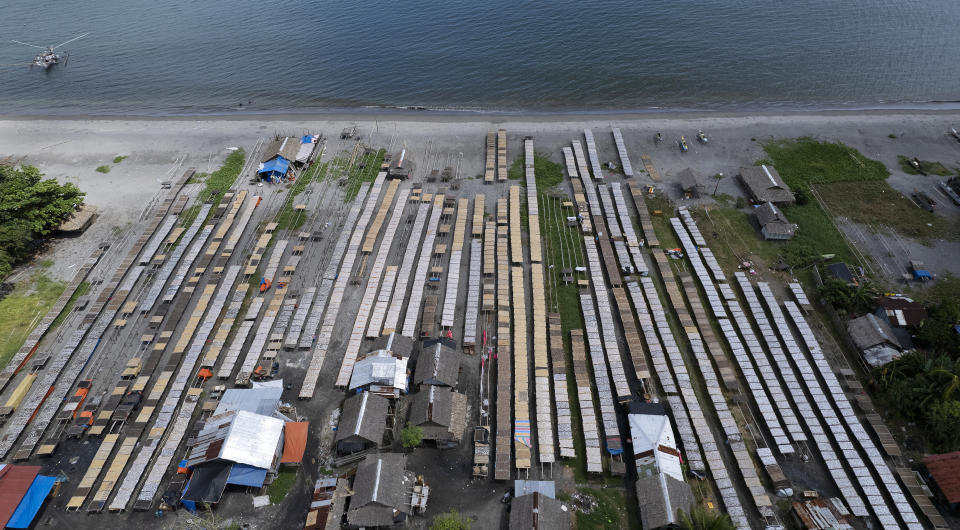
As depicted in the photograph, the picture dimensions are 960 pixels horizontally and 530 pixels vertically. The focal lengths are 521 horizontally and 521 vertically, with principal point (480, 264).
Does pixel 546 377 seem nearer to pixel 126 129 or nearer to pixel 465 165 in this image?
pixel 465 165

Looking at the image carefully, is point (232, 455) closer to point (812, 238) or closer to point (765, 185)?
point (812, 238)

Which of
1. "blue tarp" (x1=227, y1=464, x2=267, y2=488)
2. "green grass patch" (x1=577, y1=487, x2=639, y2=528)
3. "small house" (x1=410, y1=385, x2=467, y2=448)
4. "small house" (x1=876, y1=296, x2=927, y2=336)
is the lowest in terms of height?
"green grass patch" (x1=577, y1=487, x2=639, y2=528)

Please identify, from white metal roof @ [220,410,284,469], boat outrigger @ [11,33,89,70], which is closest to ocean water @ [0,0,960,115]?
boat outrigger @ [11,33,89,70]

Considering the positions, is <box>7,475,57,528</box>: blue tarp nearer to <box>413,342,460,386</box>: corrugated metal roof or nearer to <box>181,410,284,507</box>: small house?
<box>181,410,284,507</box>: small house

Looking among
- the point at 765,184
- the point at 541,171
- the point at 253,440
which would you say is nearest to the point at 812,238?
the point at 765,184

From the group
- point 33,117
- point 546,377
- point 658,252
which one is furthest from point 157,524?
point 33,117

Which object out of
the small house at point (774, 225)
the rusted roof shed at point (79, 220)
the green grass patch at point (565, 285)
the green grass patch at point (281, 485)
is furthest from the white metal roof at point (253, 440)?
the small house at point (774, 225)
